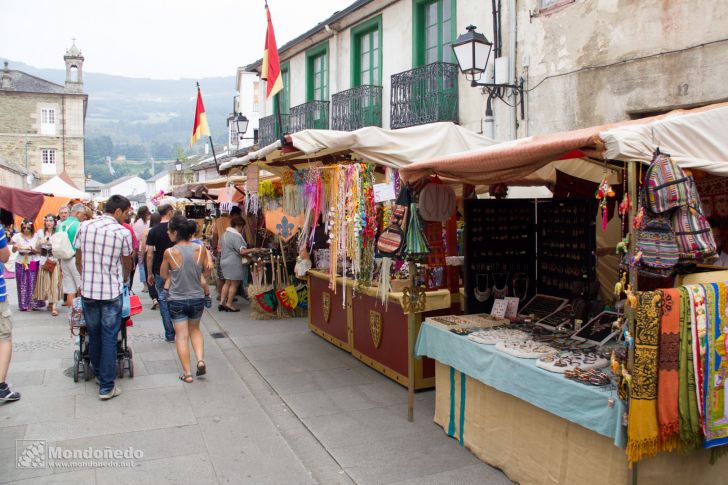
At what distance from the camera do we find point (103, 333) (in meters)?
5.78

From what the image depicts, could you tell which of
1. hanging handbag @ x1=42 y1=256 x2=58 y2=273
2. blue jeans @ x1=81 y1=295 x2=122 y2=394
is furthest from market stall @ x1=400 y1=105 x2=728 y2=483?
hanging handbag @ x1=42 y1=256 x2=58 y2=273

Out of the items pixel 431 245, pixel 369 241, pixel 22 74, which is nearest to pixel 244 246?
pixel 369 241

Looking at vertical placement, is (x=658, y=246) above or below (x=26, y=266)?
above

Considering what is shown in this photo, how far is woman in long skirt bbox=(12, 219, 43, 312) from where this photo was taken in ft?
34.9

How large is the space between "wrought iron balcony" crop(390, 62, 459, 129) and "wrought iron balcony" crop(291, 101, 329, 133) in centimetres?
384

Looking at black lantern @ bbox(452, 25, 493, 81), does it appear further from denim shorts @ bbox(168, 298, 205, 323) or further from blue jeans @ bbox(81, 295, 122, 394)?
blue jeans @ bbox(81, 295, 122, 394)

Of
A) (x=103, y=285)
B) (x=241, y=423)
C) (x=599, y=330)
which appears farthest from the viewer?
(x=103, y=285)

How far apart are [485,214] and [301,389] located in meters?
2.76

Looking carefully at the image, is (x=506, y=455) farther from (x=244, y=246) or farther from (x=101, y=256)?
(x=244, y=246)

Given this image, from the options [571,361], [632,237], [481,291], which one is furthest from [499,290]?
[632,237]

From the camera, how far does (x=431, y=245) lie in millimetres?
5961

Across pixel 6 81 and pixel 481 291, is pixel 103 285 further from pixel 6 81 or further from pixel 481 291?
pixel 6 81

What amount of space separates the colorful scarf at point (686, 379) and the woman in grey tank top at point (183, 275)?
4709 millimetres

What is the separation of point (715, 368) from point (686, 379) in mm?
205
